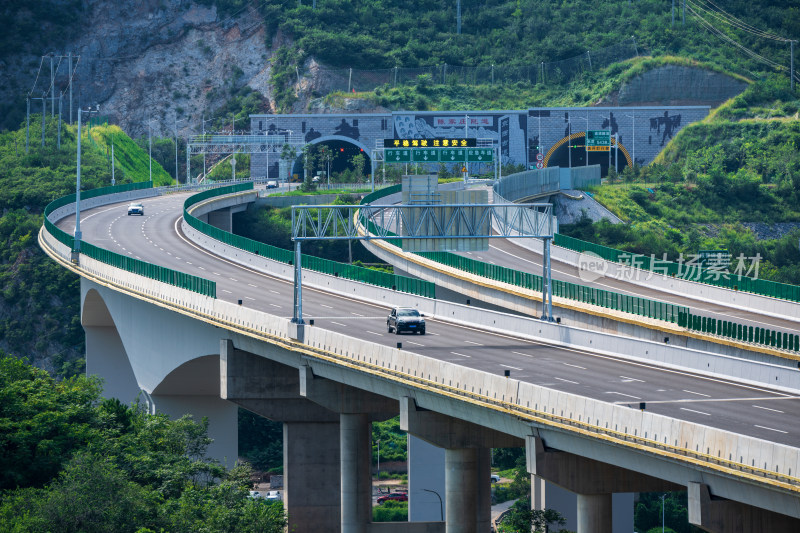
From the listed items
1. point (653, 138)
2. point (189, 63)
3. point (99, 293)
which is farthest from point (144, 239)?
point (189, 63)

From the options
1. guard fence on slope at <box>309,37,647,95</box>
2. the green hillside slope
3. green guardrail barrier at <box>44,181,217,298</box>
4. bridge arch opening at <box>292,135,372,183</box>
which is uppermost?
guard fence on slope at <box>309,37,647,95</box>

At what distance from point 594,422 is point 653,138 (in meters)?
132

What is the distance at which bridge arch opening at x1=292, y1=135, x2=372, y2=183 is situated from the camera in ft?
539

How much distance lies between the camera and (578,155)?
165m

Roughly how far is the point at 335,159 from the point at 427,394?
12472 cm

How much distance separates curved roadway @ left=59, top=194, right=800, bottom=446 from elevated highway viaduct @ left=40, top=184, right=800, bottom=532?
0.14 m

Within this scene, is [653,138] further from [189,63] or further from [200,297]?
[200,297]

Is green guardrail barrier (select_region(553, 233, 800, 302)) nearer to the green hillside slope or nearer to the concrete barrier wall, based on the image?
the concrete barrier wall

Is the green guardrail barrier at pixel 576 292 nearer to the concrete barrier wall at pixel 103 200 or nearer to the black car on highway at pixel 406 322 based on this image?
the black car on highway at pixel 406 322

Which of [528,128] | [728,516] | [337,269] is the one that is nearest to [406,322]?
[337,269]

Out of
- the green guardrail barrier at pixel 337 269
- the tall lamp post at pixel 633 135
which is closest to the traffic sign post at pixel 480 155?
the tall lamp post at pixel 633 135

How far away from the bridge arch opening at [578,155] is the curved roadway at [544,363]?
81.5 m

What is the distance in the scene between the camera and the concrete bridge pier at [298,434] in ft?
210

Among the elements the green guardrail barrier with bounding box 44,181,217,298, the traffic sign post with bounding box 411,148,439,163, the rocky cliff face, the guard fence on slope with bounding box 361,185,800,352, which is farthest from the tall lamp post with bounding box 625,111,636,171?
the green guardrail barrier with bounding box 44,181,217,298
